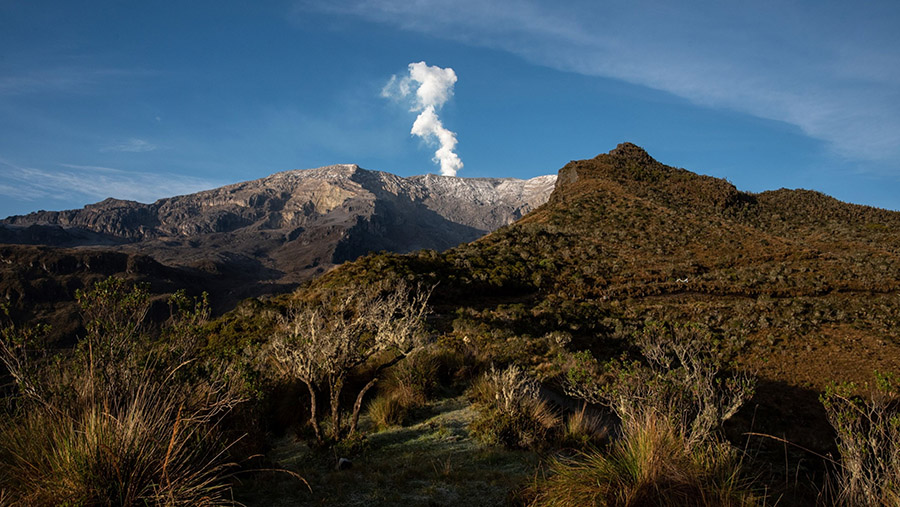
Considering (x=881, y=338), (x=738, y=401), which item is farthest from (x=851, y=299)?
(x=738, y=401)

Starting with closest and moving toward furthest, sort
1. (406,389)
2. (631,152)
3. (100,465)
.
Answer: (100,465) → (406,389) → (631,152)

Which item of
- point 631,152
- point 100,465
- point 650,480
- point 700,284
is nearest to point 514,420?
point 650,480

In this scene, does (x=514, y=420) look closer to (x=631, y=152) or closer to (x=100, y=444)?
(x=100, y=444)

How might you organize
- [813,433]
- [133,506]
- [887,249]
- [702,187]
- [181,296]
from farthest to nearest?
[702,187] < [887,249] < [813,433] < [181,296] < [133,506]

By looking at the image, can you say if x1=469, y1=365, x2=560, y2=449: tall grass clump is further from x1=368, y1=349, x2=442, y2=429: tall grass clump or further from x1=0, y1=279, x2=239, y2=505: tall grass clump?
x1=0, y1=279, x2=239, y2=505: tall grass clump

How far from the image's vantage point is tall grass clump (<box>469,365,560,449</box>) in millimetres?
6910

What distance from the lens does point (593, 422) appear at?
24.3ft

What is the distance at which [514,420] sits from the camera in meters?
7.11

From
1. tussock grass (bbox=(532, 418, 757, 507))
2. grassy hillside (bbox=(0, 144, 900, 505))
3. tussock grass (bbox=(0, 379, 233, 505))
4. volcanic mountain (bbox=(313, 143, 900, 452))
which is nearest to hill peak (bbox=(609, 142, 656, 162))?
volcanic mountain (bbox=(313, 143, 900, 452))

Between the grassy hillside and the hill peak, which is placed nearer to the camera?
the grassy hillside

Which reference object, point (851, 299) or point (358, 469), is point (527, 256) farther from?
point (358, 469)

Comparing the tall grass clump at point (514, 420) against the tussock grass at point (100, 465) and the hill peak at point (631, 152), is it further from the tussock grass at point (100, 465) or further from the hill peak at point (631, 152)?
the hill peak at point (631, 152)

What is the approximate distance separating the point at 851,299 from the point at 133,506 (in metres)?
25.6

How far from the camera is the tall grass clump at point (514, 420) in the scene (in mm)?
6910
